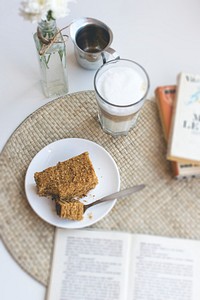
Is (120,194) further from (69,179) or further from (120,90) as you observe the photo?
(120,90)

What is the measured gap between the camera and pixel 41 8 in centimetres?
79

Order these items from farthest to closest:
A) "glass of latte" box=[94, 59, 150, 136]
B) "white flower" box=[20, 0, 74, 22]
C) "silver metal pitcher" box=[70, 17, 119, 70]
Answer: "silver metal pitcher" box=[70, 17, 119, 70]
"glass of latte" box=[94, 59, 150, 136]
"white flower" box=[20, 0, 74, 22]

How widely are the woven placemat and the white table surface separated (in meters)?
0.05

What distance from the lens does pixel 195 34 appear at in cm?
112

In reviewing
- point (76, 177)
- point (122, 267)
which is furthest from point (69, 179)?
point (122, 267)

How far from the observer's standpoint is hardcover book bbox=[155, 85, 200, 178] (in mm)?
921

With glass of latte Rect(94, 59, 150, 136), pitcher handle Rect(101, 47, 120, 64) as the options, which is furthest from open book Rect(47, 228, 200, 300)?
pitcher handle Rect(101, 47, 120, 64)

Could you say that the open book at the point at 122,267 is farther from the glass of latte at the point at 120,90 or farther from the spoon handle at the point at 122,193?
the glass of latte at the point at 120,90

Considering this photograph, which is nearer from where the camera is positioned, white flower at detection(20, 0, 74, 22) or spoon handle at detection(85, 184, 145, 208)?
white flower at detection(20, 0, 74, 22)

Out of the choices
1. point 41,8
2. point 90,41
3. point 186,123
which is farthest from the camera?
point 90,41

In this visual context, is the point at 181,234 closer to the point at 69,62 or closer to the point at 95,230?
the point at 95,230

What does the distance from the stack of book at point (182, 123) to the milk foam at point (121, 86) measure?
0.22 ft

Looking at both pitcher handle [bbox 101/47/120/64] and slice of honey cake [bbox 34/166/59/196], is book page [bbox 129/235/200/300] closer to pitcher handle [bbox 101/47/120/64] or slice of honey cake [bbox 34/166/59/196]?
slice of honey cake [bbox 34/166/59/196]

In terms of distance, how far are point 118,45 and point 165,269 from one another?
Answer: 0.59 meters
